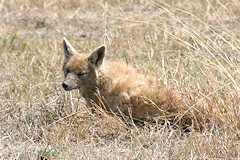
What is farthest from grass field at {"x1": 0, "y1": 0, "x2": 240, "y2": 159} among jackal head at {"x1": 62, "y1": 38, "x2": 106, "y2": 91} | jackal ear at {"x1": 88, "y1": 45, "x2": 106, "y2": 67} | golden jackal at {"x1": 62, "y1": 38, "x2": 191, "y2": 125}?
jackal ear at {"x1": 88, "y1": 45, "x2": 106, "y2": 67}

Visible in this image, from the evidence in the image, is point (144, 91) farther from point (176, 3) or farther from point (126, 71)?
point (176, 3)

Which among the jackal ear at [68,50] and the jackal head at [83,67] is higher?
the jackal ear at [68,50]

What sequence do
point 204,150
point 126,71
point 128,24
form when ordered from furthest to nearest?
1. point 128,24
2. point 126,71
3. point 204,150

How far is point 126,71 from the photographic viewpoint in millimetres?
5691

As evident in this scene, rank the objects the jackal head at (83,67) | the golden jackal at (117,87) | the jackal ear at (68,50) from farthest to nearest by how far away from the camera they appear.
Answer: the jackal ear at (68,50), the jackal head at (83,67), the golden jackal at (117,87)

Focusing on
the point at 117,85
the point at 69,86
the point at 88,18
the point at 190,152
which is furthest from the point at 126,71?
the point at 88,18

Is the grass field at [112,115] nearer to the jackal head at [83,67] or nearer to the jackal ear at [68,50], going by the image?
the jackal head at [83,67]

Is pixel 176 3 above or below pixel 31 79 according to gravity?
above

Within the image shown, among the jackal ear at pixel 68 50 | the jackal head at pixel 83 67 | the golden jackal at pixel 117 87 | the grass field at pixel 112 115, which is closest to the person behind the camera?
the grass field at pixel 112 115

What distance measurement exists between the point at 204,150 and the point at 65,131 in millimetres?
1690

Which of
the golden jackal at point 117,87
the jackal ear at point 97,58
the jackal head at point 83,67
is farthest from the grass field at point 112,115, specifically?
the jackal ear at point 97,58

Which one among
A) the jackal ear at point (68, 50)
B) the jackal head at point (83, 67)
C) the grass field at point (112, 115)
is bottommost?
the grass field at point (112, 115)

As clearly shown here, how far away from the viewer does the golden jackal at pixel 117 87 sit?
5223mm

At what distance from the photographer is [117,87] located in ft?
17.9
